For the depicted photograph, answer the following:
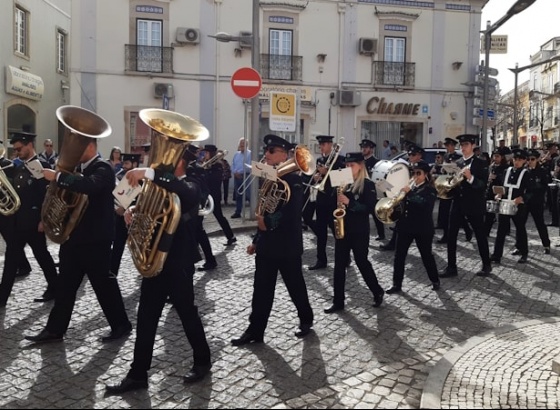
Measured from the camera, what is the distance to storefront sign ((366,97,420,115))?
78.5 ft

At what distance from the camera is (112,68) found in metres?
22.0

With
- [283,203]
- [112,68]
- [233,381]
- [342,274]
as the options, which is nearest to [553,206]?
[342,274]

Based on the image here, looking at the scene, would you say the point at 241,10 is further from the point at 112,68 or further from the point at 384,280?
the point at 384,280

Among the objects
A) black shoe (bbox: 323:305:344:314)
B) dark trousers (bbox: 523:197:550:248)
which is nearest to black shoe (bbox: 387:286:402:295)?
black shoe (bbox: 323:305:344:314)

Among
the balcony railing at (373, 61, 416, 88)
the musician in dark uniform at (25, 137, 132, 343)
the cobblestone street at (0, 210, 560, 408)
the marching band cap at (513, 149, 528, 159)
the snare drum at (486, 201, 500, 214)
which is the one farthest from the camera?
the balcony railing at (373, 61, 416, 88)

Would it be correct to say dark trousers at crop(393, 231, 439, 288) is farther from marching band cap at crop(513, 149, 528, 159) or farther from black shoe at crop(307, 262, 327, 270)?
marching band cap at crop(513, 149, 528, 159)

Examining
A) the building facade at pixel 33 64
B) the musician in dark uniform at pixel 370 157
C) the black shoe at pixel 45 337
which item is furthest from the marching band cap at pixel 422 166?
the building facade at pixel 33 64

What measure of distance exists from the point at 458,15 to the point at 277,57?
769cm

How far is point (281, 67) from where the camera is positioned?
23188 millimetres

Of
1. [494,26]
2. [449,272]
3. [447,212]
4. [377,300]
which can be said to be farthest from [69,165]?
[494,26]

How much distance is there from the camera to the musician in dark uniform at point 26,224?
21.7 ft

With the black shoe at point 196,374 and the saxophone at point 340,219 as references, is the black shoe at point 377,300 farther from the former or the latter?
the black shoe at point 196,374

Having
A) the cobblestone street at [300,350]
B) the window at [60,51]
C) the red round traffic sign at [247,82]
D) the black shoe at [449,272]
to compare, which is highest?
the window at [60,51]

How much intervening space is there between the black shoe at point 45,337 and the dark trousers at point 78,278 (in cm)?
4
